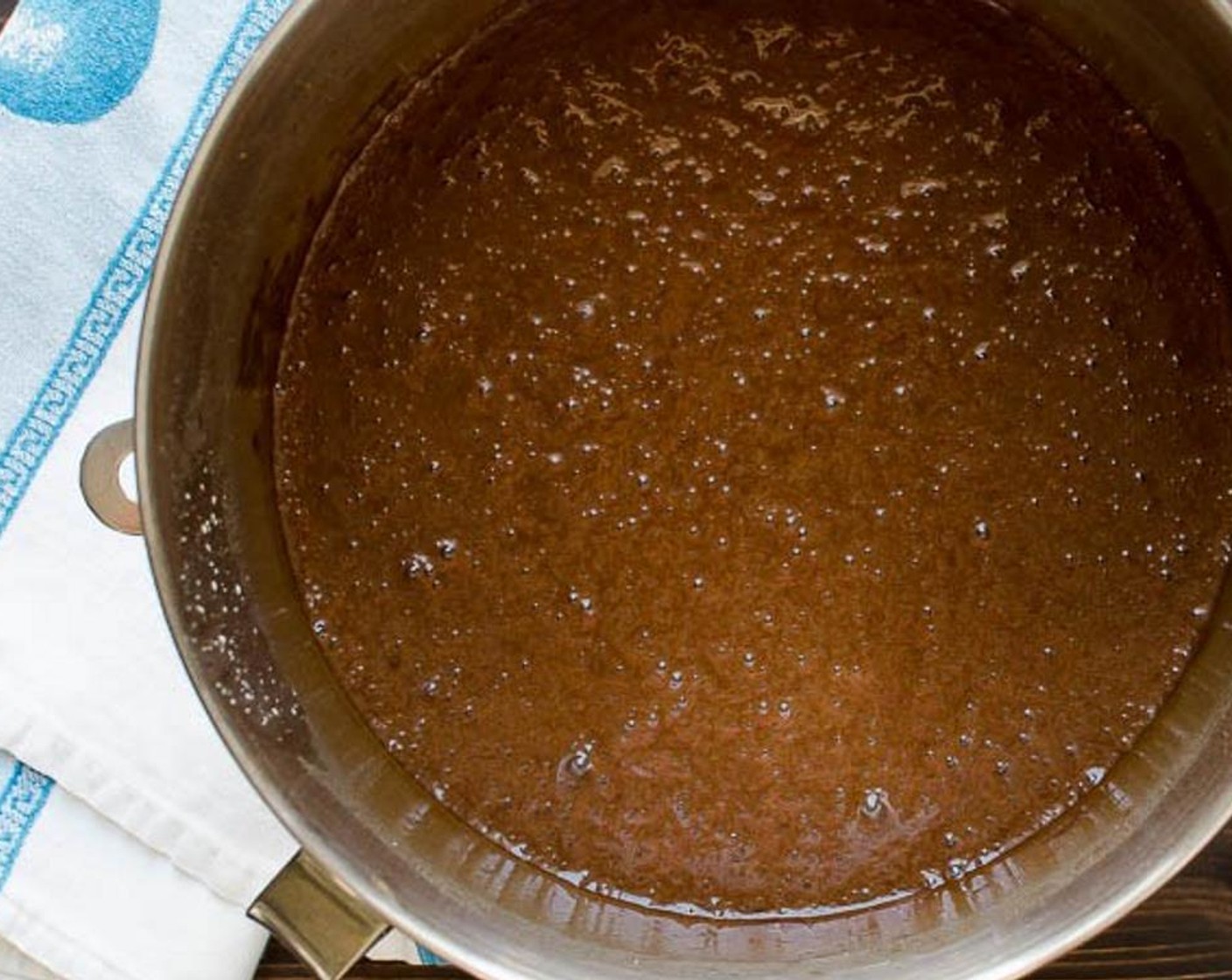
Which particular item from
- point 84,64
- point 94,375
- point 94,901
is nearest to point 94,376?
point 94,375

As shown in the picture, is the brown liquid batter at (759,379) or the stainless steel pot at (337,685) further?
the brown liquid batter at (759,379)

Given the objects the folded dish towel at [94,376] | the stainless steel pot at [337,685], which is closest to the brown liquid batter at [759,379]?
the stainless steel pot at [337,685]

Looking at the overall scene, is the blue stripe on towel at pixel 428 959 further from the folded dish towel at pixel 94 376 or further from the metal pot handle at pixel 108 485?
the metal pot handle at pixel 108 485

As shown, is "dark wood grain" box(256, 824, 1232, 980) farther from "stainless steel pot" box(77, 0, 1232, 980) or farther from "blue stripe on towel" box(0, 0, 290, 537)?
"blue stripe on towel" box(0, 0, 290, 537)

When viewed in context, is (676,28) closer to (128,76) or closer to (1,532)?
(128,76)

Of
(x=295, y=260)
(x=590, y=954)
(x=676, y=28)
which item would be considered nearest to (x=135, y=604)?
(x=295, y=260)

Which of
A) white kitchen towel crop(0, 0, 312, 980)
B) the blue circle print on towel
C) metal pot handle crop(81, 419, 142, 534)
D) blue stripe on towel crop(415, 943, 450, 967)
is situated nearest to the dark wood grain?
blue stripe on towel crop(415, 943, 450, 967)
